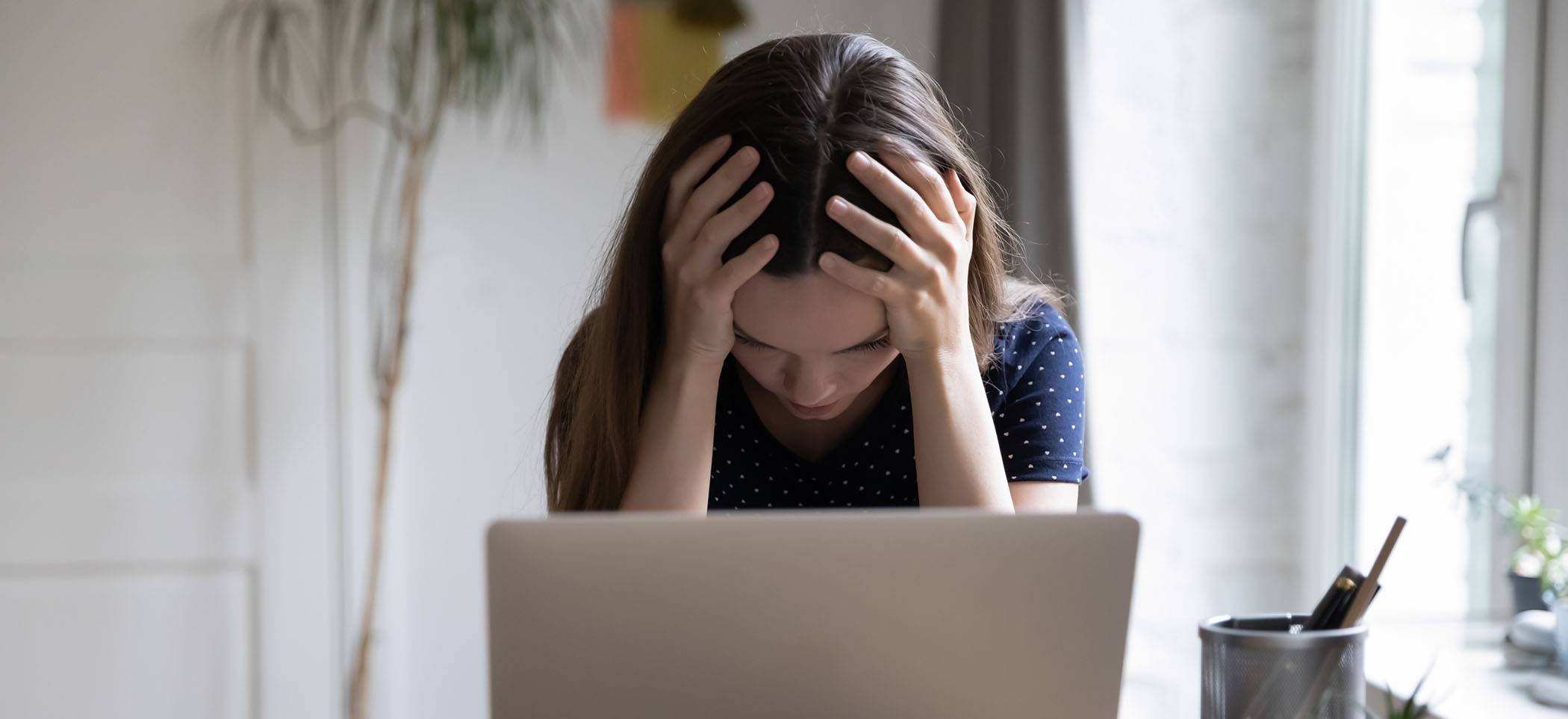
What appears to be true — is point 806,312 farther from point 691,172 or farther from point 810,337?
point 691,172

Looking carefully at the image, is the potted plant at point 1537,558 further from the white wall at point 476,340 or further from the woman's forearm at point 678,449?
the white wall at point 476,340

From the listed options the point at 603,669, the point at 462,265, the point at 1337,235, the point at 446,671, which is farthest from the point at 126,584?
the point at 1337,235

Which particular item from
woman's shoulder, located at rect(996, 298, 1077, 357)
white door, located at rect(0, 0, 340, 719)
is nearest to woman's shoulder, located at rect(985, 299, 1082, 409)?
woman's shoulder, located at rect(996, 298, 1077, 357)

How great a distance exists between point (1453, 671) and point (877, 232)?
972 millimetres

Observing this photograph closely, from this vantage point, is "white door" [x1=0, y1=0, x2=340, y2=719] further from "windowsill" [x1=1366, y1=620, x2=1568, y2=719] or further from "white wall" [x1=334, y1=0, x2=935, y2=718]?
"windowsill" [x1=1366, y1=620, x2=1568, y2=719]

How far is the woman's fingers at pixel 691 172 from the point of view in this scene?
3.03 ft

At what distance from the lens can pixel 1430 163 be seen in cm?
190

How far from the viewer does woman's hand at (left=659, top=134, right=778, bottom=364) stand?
0.90 meters

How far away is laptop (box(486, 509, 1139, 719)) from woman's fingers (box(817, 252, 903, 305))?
30 centimetres

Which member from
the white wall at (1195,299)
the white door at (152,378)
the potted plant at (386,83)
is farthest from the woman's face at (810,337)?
the white door at (152,378)

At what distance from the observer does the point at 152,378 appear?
7.72ft

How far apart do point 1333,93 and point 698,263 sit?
1618 mm

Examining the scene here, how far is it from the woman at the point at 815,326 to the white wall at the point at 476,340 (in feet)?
4.50

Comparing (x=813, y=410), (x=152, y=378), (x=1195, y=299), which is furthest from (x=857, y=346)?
(x=152, y=378)
